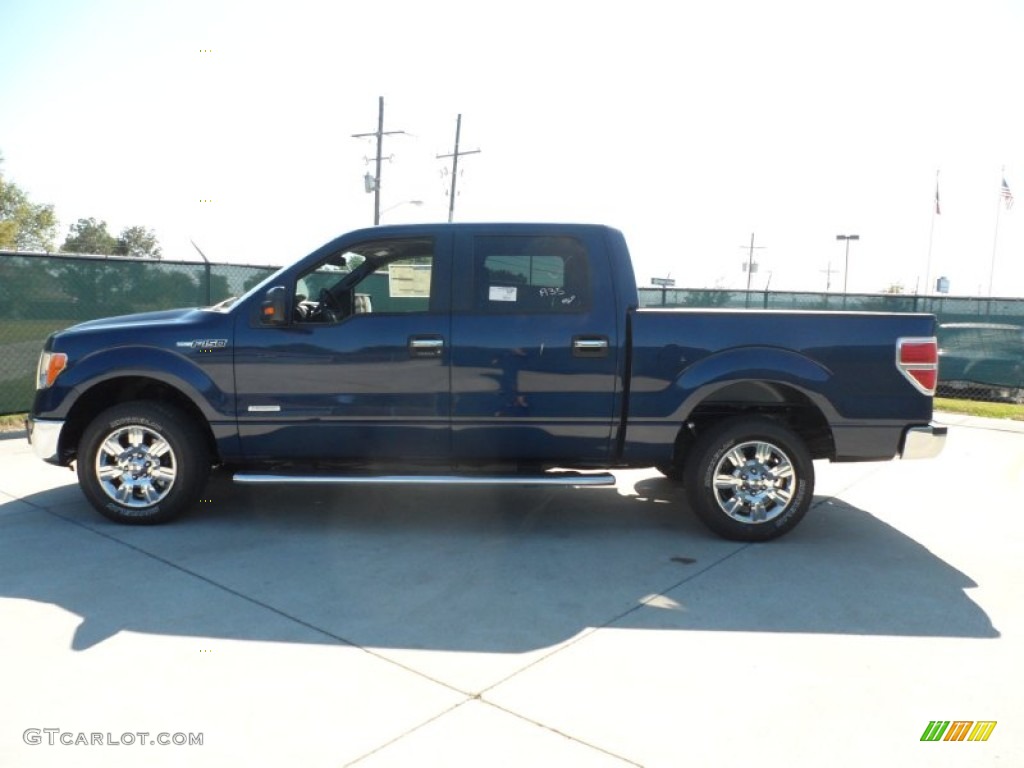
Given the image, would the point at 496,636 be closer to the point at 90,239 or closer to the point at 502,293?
the point at 502,293

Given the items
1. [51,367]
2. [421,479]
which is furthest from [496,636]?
[51,367]

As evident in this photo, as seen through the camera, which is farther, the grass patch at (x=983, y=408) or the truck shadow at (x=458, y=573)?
the grass patch at (x=983, y=408)

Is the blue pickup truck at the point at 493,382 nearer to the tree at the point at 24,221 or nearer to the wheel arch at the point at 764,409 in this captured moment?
the wheel arch at the point at 764,409

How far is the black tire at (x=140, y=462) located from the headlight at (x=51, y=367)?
1.27ft

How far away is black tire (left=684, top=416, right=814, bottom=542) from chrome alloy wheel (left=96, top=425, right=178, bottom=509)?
3399 millimetres

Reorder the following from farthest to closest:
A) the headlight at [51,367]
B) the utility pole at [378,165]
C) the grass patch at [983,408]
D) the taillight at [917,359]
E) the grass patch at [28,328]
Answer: the utility pole at [378,165] → the grass patch at [983,408] → the grass patch at [28,328] → the headlight at [51,367] → the taillight at [917,359]

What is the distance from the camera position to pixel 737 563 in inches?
194

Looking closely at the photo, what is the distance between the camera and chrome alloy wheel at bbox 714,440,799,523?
5.25 m

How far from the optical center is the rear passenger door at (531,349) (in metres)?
5.20

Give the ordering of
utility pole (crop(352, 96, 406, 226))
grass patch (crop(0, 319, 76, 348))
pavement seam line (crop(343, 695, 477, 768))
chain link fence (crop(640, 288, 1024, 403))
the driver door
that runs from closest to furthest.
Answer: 1. pavement seam line (crop(343, 695, 477, 768))
2. the driver door
3. grass patch (crop(0, 319, 76, 348))
4. chain link fence (crop(640, 288, 1024, 403))
5. utility pole (crop(352, 96, 406, 226))

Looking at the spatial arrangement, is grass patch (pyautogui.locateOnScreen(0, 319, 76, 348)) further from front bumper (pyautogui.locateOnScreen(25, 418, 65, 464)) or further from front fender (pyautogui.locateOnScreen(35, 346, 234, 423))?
front fender (pyautogui.locateOnScreen(35, 346, 234, 423))

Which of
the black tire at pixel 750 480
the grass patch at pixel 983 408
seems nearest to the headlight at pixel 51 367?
the black tire at pixel 750 480

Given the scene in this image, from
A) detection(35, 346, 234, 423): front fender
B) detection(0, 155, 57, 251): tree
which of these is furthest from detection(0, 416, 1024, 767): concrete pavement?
detection(0, 155, 57, 251): tree

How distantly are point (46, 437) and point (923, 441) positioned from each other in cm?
559
